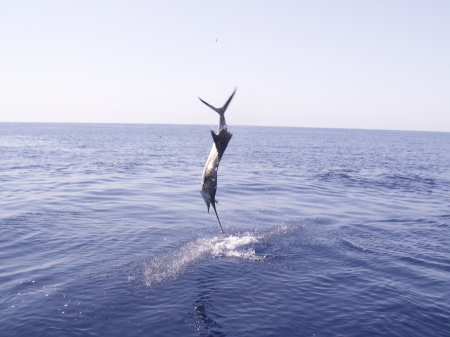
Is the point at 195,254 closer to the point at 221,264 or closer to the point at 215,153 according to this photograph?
the point at 221,264

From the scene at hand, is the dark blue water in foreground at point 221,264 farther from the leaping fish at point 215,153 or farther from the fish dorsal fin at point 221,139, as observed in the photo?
the fish dorsal fin at point 221,139

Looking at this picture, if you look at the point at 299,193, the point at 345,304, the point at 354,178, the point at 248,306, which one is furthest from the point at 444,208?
the point at 248,306

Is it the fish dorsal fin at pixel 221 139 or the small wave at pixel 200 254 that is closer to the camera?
the fish dorsal fin at pixel 221 139

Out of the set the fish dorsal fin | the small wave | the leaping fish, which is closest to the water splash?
the small wave

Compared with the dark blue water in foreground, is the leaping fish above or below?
above

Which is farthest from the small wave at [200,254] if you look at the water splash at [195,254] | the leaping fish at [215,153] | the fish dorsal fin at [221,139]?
the fish dorsal fin at [221,139]

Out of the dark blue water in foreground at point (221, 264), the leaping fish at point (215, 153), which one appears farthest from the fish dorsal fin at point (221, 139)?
the dark blue water in foreground at point (221, 264)

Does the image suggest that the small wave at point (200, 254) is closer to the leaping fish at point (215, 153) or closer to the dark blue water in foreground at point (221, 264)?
the dark blue water in foreground at point (221, 264)

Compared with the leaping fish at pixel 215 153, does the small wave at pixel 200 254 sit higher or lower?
lower

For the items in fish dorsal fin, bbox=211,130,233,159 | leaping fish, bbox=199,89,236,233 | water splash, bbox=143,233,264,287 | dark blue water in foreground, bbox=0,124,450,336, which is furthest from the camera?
water splash, bbox=143,233,264,287

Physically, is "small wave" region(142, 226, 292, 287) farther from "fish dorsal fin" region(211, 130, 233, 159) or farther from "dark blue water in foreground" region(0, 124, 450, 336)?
"fish dorsal fin" region(211, 130, 233, 159)

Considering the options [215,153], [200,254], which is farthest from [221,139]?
[200,254]

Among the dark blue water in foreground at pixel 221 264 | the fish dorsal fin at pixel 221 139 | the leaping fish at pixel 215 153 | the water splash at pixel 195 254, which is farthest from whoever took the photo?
the water splash at pixel 195 254

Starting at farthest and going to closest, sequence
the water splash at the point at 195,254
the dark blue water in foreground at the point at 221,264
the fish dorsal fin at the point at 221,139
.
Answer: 1. the water splash at the point at 195,254
2. the fish dorsal fin at the point at 221,139
3. the dark blue water in foreground at the point at 221,264
